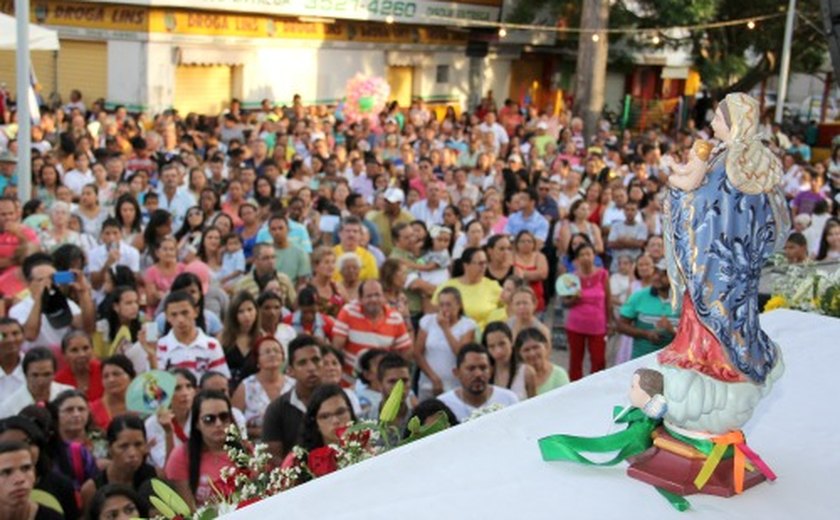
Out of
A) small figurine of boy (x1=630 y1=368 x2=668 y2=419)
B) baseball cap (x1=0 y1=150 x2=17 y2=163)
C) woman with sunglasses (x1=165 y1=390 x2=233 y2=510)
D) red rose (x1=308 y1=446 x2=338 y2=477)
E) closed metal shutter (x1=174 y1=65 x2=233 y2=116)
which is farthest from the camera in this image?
closed metal shutter (x1=174 y1=65 x2=233 y2=116)

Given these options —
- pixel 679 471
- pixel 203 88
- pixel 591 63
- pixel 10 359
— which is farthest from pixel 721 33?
pixel 679 471

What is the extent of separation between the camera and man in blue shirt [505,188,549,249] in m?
10.7

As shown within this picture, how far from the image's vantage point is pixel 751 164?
3.15 m

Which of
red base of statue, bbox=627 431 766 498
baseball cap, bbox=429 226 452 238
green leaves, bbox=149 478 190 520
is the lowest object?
baseball cap, bbox=429 226 452 238

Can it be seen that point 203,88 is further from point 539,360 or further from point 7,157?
point 539,360

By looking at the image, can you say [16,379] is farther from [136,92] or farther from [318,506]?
[136,92]

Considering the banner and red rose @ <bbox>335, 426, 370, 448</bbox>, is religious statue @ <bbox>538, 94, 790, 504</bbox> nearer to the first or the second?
red rose @ <bbox>335, 426, 370, 448</bbox>

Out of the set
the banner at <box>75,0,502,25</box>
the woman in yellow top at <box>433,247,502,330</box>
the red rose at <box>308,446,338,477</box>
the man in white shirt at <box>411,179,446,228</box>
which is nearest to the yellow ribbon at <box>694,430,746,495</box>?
the red rose at <box>308,446,338,477</box>

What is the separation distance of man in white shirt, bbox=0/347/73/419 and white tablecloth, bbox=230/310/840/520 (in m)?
3.31

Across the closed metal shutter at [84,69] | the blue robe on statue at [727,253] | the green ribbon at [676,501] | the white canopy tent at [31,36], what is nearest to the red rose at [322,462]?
the green ribbon at [676,501]

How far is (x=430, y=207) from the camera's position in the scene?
11.6 metres

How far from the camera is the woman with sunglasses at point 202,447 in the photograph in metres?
5.62

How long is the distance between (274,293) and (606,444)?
14.6ft

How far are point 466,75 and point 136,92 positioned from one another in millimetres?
11711
